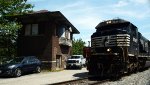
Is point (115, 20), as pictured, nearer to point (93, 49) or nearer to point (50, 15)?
point (93, 49)

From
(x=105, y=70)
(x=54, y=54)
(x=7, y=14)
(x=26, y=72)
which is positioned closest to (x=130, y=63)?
(x=105, y=70)

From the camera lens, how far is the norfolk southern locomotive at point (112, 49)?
1948cm

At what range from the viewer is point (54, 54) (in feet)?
107

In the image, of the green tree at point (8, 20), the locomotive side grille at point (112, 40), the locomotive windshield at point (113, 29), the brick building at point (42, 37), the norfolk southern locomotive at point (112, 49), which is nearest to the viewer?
the norfolk southern locomotive at point (112, 49)

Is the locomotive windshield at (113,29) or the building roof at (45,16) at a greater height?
the building roof at (45,16)

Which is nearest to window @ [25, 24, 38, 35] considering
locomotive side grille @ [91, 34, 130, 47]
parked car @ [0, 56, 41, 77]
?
parked car @ [0, 56, 41, 77]

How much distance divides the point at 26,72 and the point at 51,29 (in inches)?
296

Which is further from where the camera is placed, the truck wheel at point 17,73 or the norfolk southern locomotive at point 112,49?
the truck wheel at point 17,73

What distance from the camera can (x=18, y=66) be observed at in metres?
24.8

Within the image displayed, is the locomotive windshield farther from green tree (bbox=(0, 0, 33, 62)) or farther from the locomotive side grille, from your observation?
green tree (bbox=(0, 0, 33, 62))

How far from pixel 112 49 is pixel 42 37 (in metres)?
14.4

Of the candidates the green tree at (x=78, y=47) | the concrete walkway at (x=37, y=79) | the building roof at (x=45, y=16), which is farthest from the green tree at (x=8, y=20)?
the green tree at (x=78, y=47)

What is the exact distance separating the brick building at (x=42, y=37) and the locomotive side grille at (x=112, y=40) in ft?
37.6

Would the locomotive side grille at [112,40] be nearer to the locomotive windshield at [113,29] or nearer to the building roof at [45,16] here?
the locomotive windshield at [113,29]
